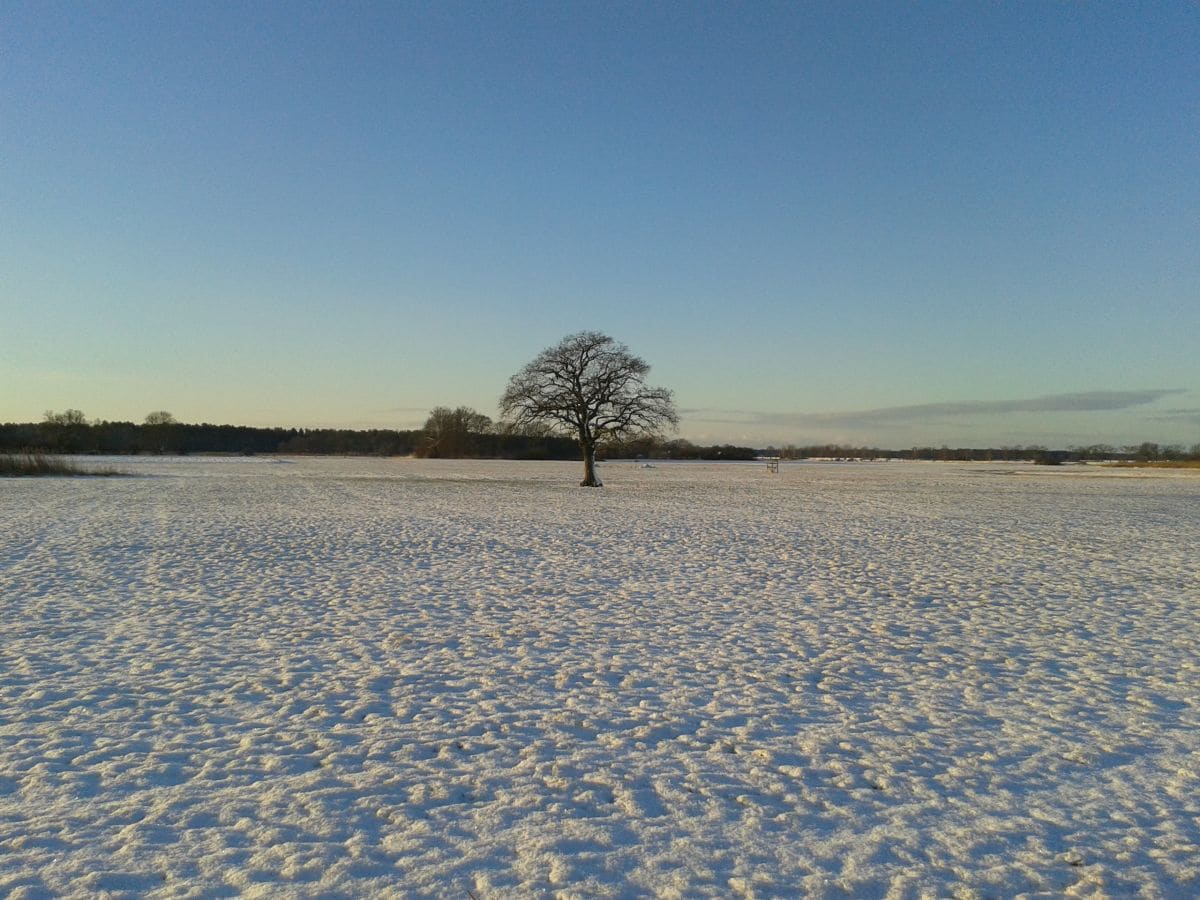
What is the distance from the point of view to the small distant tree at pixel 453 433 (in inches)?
4924

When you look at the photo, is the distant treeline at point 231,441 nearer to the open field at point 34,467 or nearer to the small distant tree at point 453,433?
the small distant tree at point 453,433

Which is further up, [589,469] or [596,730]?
[589,469]

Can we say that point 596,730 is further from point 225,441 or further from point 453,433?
point 225,441

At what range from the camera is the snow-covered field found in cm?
429

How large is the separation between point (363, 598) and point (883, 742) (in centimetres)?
821

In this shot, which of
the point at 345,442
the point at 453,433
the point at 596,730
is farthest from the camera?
the point at 345,442

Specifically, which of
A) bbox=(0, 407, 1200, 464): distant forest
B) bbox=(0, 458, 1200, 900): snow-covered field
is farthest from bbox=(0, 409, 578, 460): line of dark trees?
bbox=(0, 458, 1200, 900): snow-covered field

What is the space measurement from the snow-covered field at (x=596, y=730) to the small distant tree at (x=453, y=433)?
363 feet

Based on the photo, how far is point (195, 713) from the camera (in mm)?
6613

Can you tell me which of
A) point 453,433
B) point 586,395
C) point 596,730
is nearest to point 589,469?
Answer: point 586,395

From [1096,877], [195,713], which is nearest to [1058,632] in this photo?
[1096,877]

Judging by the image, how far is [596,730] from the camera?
631cm

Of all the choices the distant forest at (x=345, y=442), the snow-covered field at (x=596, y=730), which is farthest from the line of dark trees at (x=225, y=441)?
the snow-covered field at (x=596, y=730)

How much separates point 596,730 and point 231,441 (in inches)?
7523
